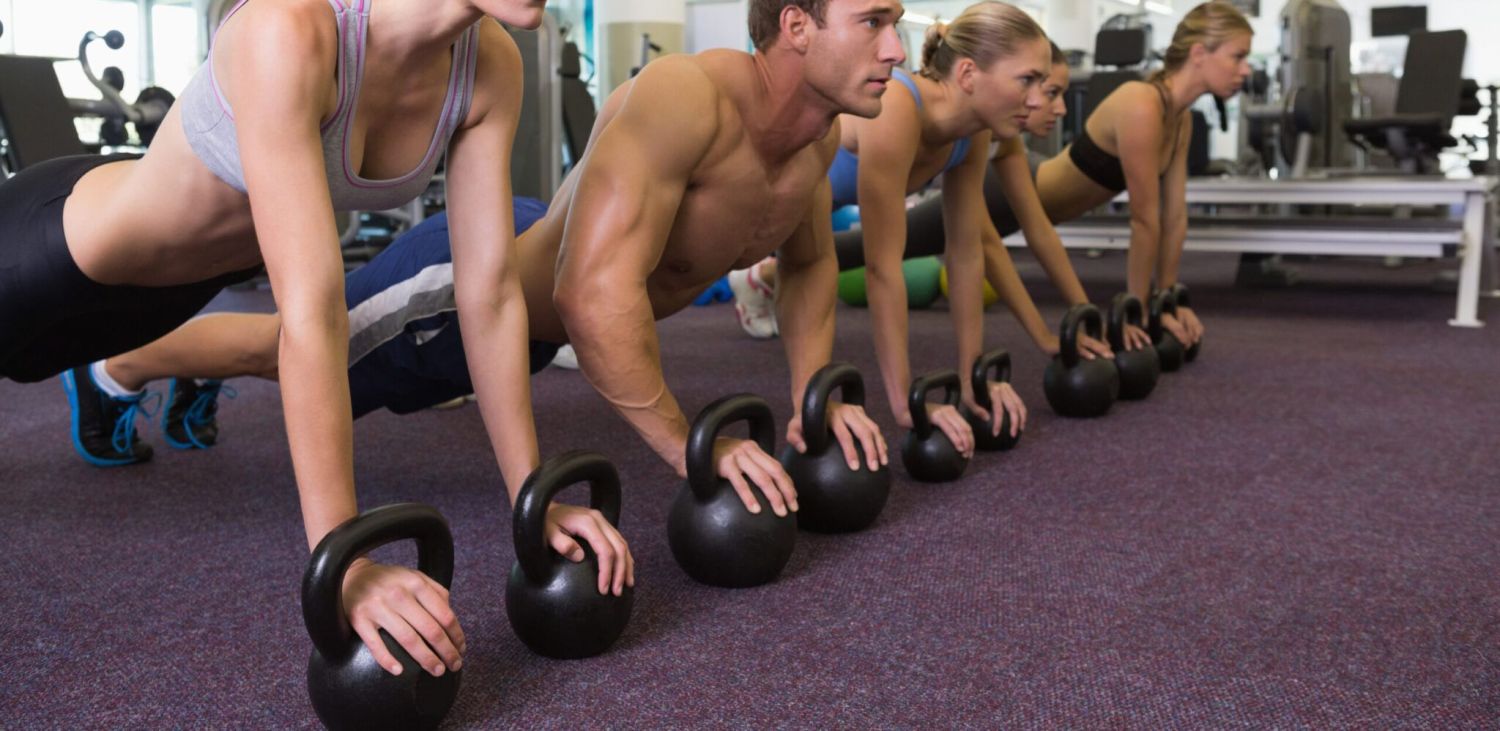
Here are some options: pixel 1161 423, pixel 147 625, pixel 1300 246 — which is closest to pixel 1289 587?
pixel 1161 423

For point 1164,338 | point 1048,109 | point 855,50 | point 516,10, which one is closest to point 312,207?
point 516,10

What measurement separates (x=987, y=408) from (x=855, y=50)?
82 centimetres

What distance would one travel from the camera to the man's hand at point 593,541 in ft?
3.83

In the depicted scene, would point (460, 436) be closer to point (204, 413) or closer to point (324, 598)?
point (204, 413)

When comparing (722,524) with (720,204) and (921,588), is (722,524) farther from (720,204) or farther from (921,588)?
(720,204)

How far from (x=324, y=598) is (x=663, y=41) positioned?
7.81m

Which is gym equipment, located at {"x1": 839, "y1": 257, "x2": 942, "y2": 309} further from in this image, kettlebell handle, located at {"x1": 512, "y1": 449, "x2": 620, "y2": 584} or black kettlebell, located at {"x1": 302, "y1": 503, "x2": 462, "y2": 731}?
black kettlebell, located at {"x1": 302, "y1": 503, "x2": 462, "y2": 731}

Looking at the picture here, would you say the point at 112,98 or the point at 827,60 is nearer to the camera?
the point at 827,60

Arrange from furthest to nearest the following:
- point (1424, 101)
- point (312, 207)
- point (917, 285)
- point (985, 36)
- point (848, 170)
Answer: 1. point (1424, 101)
2. point (917, 285)
3. point (848, 170)
4. point (985, 36)
5. point (312, 207)

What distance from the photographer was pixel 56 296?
139cm

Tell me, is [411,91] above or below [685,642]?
above

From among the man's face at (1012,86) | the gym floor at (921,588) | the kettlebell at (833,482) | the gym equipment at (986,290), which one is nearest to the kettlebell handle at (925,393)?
the gym floor at (921,588)

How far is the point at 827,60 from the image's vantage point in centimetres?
155

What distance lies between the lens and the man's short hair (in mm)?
1548
